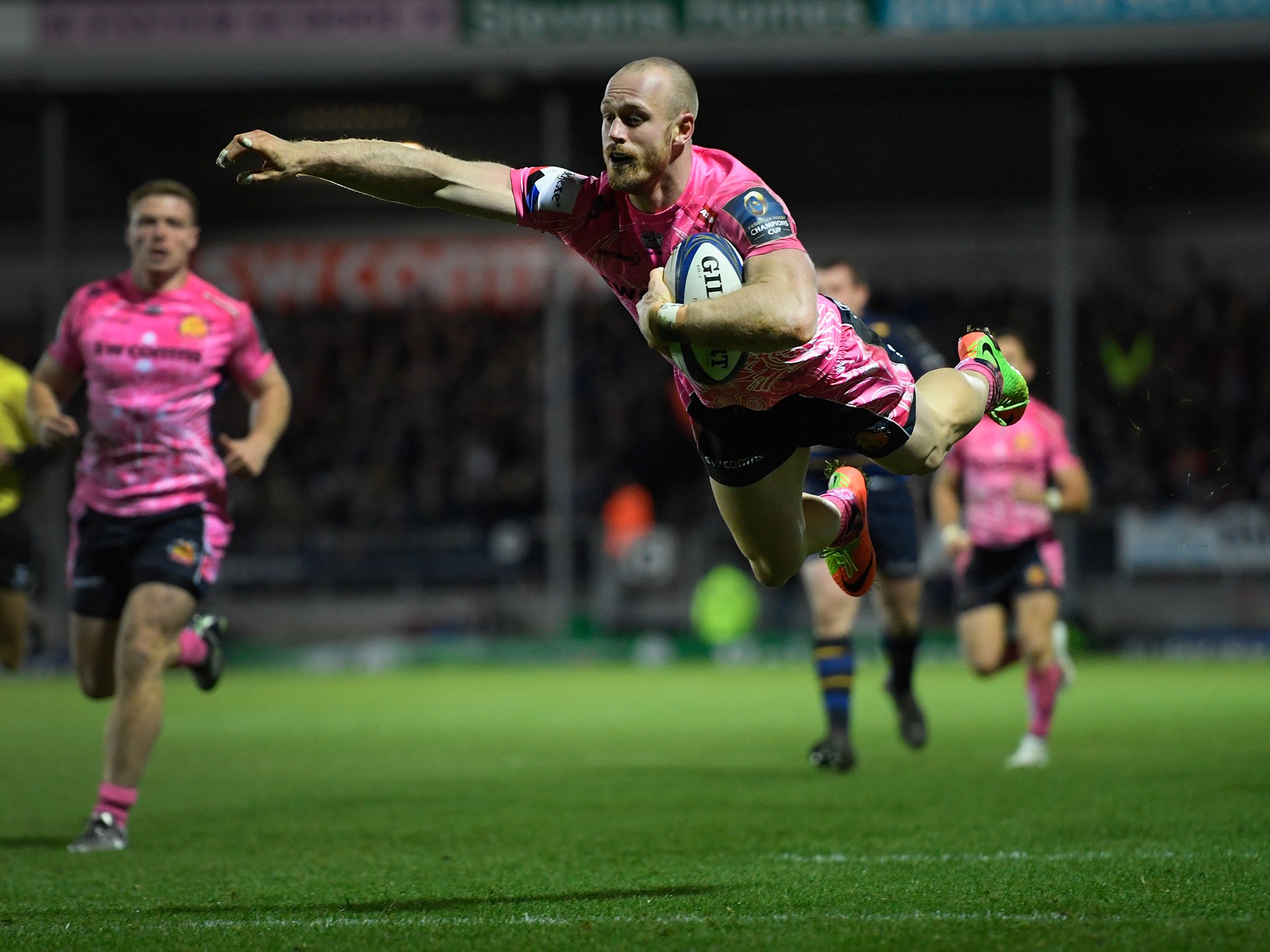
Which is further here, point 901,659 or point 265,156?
point 901,659

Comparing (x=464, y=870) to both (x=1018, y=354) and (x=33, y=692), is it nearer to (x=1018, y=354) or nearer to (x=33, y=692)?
(x=1018, y=354)

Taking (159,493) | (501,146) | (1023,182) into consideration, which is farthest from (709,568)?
(159,493)

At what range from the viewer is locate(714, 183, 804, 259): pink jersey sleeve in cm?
522

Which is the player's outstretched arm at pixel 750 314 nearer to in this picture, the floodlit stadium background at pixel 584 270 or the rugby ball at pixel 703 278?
the rugby ball at pixel 703 278

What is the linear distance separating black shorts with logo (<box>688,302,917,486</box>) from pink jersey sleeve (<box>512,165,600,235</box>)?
749 millimetres

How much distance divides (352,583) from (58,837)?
13066 millimetres

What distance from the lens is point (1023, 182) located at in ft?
86.7

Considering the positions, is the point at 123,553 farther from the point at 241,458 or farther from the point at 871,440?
the point at 871,440

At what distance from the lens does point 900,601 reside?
938 centimetres

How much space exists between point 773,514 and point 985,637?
415 centimetres

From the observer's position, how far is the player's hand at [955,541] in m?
9.47

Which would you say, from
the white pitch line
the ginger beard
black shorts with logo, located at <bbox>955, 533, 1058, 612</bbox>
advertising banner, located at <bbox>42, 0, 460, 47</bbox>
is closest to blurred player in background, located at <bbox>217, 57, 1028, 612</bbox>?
the ginger beard

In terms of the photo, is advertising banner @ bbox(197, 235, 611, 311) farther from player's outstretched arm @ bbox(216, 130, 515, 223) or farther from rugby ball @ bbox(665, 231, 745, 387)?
rugby ball @ bbox(665, 231, 745, 387)

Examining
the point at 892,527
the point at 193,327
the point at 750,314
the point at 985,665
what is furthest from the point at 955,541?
the point at 750,314
